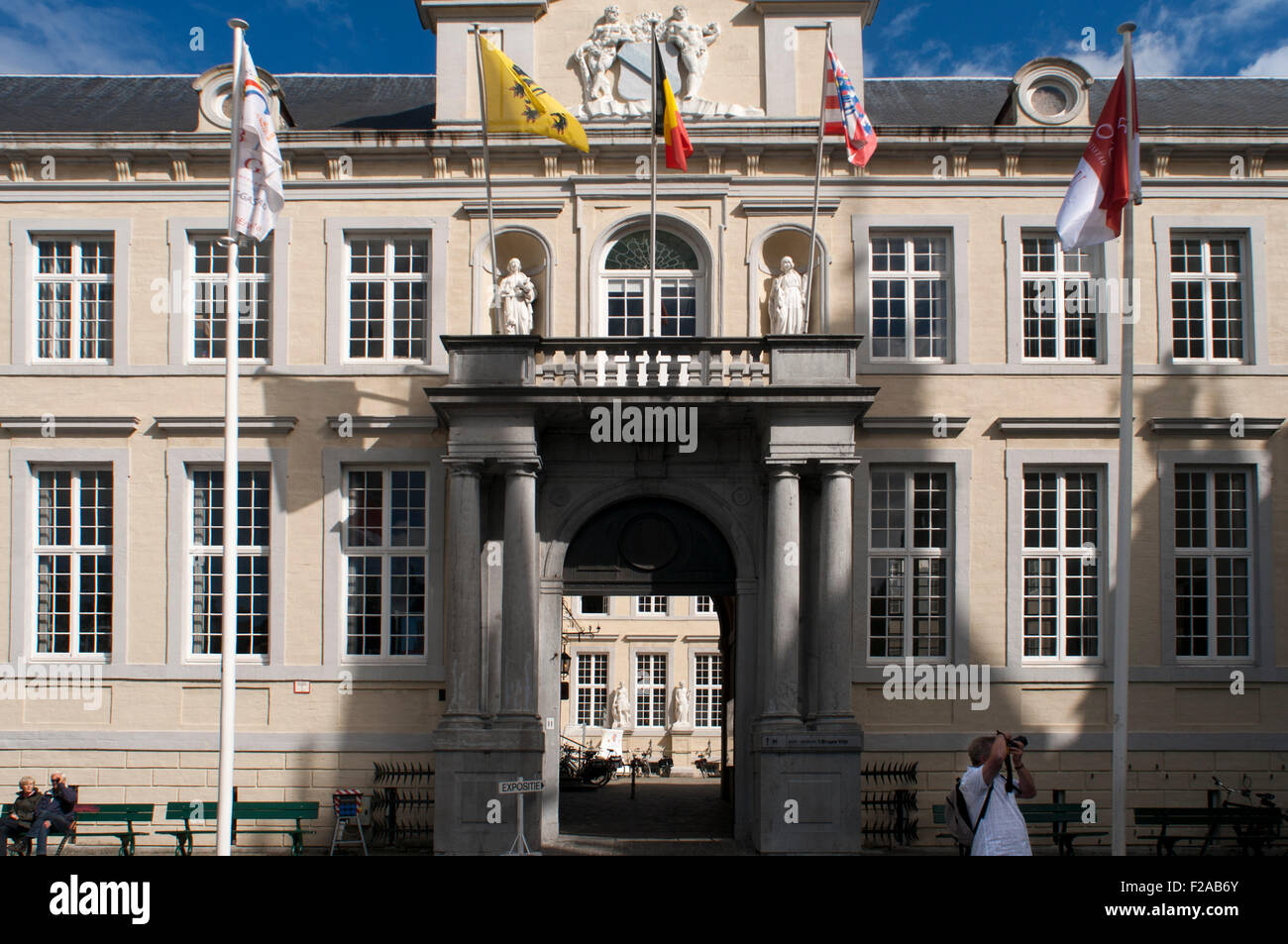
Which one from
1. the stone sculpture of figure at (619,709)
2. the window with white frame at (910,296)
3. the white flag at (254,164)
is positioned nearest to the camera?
the white flag at (254,164)

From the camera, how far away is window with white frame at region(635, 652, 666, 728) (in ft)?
133

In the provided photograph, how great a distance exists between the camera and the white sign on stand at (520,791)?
15656mm

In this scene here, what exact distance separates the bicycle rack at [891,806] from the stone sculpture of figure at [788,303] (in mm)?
6430

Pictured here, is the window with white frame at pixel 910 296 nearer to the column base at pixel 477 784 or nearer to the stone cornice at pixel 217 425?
the column base at pixel 477 784

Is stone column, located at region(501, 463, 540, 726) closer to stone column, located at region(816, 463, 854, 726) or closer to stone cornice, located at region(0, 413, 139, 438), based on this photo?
stone column, located at region(816, 463, 854, 726)

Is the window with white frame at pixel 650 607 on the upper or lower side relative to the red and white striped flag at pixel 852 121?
lower

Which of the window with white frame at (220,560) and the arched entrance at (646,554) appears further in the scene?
the window with white frame at (220,560)

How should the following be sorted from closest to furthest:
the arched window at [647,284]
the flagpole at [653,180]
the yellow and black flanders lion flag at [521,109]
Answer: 1. the yellow and black flanders lion flag at [521,109]
2. the flagpole at [653,180]
3. the arched window at [647,284]

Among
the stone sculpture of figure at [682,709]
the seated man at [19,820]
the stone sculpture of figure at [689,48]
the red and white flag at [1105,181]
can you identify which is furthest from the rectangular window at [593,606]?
the red and white flag at [1105,181]

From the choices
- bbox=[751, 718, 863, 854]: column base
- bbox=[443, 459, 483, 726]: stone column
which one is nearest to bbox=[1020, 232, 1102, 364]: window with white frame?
bbox=[751, 718, 863, 854]: column base

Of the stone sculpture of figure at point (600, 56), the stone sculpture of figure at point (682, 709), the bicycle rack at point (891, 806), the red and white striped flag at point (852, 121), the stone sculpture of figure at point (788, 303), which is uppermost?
the stone sculpture of figure at point (600, 56)

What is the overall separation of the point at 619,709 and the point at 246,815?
23.1 metres
